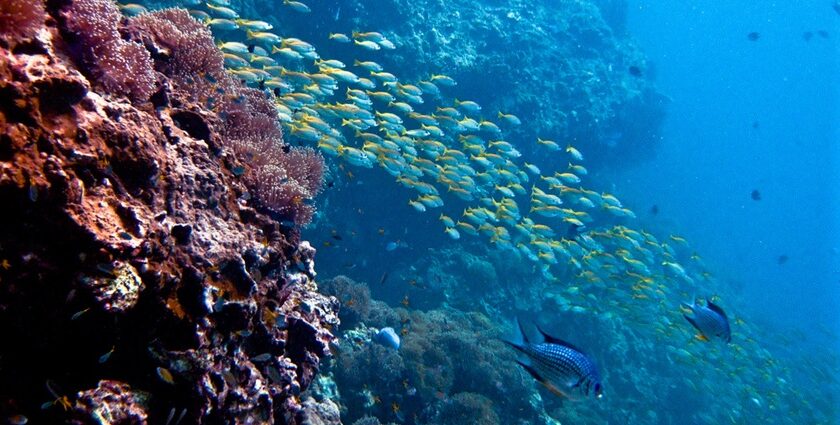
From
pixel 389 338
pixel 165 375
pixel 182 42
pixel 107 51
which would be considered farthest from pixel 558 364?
pixel 389 338

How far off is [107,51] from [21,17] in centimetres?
60

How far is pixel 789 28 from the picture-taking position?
11650 cm

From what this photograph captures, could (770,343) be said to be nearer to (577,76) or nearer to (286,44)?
(577,76)

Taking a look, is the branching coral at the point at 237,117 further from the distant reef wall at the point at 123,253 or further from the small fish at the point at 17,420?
the small fish at the point at 17,420

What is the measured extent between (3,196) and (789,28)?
514 feet

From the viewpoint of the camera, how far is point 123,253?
88.2 inches

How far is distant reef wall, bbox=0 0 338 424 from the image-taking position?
82.7 inches

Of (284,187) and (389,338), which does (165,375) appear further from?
(389,338)

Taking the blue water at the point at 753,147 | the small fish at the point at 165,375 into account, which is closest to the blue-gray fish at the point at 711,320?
the small fish at the point at 165,375

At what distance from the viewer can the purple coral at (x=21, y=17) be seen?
7.59 feet

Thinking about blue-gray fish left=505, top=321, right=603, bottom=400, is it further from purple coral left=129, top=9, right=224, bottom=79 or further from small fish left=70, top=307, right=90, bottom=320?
purple coral left=129, top=9, right=224, bottom=79

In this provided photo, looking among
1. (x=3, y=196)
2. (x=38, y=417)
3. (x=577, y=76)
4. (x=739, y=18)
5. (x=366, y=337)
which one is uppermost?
(x=739, y=18)

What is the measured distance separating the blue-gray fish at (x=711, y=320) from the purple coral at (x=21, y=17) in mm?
5770

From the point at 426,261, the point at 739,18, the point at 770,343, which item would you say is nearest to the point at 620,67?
the point at 770,343
